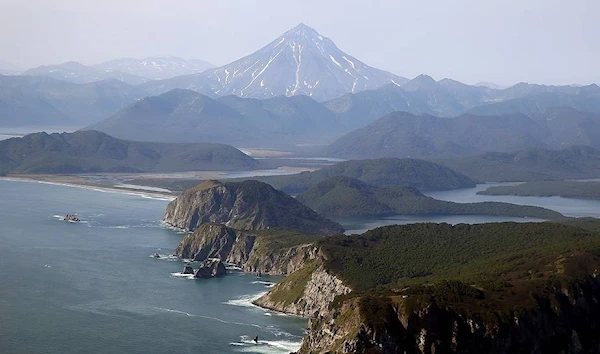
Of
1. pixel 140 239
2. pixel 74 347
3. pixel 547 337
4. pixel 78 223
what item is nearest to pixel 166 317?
pixel 74 347

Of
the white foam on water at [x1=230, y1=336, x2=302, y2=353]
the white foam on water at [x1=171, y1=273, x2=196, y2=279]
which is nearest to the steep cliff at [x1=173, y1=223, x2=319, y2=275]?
the white foam on water at [x1=171, y1=273, x2=196, y2=279]

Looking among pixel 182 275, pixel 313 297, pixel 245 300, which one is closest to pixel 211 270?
pixel 182 275

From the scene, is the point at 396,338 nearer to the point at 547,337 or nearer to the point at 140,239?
the point at 547,337

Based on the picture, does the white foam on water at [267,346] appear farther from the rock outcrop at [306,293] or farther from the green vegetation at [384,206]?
the green vegetation at [384,206]

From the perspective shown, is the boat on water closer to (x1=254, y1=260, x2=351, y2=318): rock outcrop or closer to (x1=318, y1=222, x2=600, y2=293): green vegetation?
(x1=318, y1=222, x2=600, y2=293): green vegetation

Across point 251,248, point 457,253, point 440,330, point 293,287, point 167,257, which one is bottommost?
point 293,287

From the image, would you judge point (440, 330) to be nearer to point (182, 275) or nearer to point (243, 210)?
point (182, 275)

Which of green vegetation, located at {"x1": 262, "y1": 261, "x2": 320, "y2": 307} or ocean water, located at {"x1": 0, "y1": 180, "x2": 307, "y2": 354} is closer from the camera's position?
ocean water, located at {"x1": 0, "y1": 180, "x2": 307, "y2": 354}
